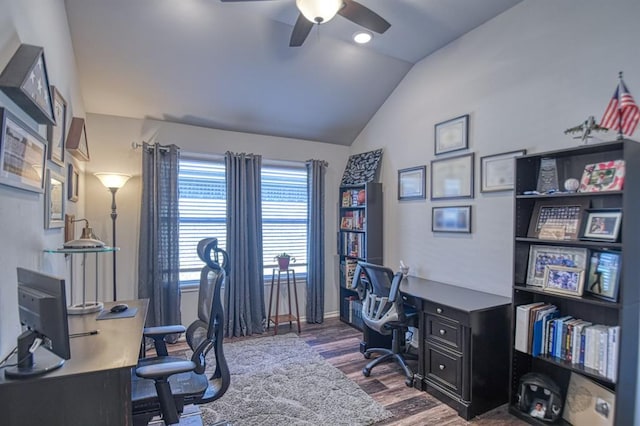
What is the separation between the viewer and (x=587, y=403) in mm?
2076

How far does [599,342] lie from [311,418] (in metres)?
1.86

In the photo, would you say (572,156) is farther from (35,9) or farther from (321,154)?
(35,9)

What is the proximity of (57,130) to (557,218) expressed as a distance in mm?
3414

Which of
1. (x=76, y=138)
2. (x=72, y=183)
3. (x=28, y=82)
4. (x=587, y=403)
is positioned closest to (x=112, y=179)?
(x=72, y=183)

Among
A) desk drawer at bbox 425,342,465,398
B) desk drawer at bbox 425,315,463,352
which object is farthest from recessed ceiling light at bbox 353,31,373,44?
desk drawer at bbox 425,342,465,398

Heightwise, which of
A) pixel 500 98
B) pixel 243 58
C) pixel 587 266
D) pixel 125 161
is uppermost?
pixel 243 58

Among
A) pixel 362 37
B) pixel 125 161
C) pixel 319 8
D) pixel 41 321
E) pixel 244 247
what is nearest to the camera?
pixel 41 321

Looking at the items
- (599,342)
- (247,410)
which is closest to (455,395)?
(599,342)

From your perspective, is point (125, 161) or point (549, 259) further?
point (125, 161)

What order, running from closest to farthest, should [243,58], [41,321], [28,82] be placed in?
[41,321]
[28,82]
[243,58]

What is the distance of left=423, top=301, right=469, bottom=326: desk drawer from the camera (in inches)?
93.0

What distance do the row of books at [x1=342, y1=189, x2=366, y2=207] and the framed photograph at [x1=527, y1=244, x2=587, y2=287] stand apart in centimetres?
201

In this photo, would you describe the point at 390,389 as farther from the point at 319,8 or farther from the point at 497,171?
the point at 319,8

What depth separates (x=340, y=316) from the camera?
4.55m
